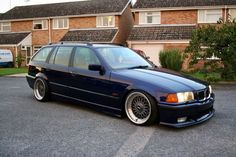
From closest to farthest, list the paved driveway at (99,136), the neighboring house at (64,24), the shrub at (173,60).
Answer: the paved driveway at (99,136), the shrub at (173,60), the neighboring house at (64,24)

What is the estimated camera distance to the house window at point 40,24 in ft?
100

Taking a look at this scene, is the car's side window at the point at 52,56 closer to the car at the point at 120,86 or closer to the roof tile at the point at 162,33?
the car at the point at 120,86

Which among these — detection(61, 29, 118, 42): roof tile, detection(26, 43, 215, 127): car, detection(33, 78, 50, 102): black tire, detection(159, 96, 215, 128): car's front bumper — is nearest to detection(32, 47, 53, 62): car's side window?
detection(26, 43, 215, 127): car

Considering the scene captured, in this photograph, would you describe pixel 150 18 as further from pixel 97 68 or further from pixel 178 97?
pixel 178 97

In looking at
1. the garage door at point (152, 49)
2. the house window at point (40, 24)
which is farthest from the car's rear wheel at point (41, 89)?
the house window at point (40, 24)

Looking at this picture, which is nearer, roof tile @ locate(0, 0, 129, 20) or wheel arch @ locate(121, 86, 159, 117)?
wheel arch @ locate(121, 86, 159, 117)

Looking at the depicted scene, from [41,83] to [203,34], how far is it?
25.6 ft

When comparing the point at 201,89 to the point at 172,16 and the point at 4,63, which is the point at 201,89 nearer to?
the point at 172,16

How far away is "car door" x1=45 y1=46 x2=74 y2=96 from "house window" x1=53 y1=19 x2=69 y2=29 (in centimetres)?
2193

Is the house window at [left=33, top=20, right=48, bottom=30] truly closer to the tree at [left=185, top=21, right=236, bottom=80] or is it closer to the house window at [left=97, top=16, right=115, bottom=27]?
the house window at [left=97, top=16, right=115, bottom=27]

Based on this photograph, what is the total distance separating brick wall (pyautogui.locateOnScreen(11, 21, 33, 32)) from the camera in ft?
103

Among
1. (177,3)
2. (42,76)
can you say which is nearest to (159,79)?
(42,76)

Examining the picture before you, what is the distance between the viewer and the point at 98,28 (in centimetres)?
2752

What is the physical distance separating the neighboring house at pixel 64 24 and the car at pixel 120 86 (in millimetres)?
17730
